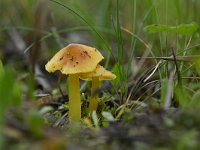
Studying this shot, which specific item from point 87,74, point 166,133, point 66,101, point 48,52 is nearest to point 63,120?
point 87,74

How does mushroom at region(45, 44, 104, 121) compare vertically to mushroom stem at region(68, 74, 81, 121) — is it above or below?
above

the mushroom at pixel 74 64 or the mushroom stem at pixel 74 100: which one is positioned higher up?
the mushroom at pixel 74 64

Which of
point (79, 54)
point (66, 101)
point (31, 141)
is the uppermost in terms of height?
point (79, 54)

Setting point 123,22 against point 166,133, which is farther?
point 123,22

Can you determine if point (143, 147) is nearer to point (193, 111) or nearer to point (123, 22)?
point (193, 111)
